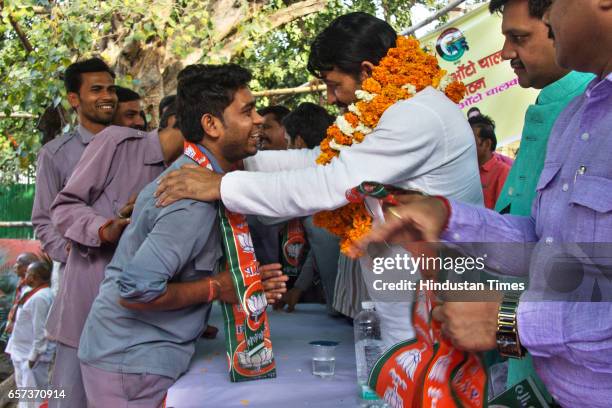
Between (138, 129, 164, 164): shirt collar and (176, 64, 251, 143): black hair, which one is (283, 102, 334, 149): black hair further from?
(176, 64, 251, 143): black hair

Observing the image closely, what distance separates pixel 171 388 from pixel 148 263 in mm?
426

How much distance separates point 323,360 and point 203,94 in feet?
3.70

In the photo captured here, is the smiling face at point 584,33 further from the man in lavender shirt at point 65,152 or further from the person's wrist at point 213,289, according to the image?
the man in lavender shirt at point 65,152

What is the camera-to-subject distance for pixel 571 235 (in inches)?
48.9

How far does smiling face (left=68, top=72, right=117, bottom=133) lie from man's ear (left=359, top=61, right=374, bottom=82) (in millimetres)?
2081

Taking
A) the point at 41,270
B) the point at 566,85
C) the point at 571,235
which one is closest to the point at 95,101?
the point at 566,85

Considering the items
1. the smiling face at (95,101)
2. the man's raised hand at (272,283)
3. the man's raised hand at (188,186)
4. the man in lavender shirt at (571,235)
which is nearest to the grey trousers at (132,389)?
the man's raised hand at (272,283)

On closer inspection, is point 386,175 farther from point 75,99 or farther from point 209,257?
point 75,99

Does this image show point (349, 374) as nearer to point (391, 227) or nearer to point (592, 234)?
point (391, 227)

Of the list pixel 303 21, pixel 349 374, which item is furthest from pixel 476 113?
pixel 303 21

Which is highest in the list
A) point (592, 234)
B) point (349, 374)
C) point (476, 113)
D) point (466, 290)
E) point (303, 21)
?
point (303, 21)

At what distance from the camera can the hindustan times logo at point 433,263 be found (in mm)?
1436

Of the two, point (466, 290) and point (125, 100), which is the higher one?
point (125, 100)

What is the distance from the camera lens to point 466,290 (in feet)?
4.34
